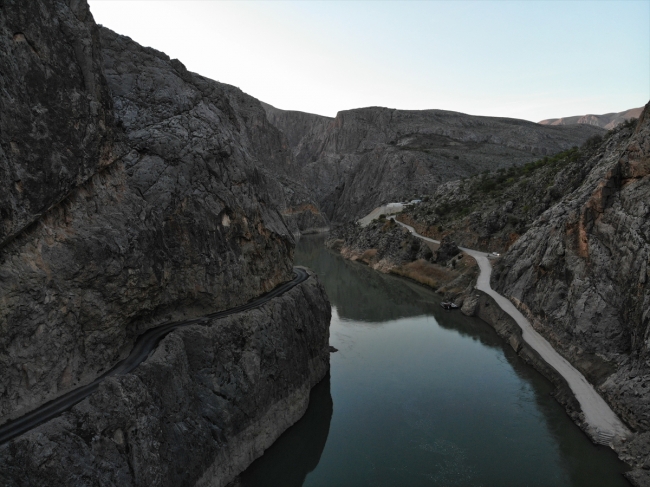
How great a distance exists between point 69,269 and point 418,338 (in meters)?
29.9

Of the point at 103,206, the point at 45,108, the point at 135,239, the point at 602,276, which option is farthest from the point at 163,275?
the point at 602,276

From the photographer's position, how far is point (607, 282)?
1127 inches

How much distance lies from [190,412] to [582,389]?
21.5 meters

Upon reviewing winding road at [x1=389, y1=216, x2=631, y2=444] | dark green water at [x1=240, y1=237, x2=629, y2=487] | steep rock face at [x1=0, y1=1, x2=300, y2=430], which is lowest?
dark green water at [x1=240, y1=237, x2=629, y2=487]

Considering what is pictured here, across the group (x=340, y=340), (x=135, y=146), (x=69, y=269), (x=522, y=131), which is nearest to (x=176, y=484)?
(x=69, y=269)

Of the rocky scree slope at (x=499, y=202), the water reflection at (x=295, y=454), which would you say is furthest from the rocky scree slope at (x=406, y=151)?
the water reflection at (x=295, y=454)

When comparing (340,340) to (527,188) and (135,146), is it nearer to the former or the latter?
(135,146)

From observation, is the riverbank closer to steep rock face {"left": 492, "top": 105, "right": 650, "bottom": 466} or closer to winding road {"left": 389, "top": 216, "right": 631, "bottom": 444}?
winding road {"left": 389, "top": 216, "right": 631, "bottom": 444}

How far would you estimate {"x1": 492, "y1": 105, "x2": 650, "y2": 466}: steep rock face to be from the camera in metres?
23.5

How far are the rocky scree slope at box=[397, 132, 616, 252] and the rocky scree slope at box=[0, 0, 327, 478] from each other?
3647 cm

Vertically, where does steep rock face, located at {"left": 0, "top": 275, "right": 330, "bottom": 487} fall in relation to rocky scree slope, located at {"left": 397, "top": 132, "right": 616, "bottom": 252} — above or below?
below

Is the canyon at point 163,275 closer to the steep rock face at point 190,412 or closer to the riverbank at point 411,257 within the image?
the steep rock face at point 190,412

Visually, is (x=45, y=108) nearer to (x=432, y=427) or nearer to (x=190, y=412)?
(x=190, y=412)

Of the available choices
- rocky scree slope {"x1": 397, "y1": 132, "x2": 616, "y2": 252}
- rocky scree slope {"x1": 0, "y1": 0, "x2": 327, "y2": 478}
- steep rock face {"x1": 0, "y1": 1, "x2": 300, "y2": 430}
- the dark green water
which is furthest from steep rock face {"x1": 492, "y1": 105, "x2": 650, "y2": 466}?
steep rock face {"x1": 0, "y1": 1, "x2": 300, "y2": 430}
